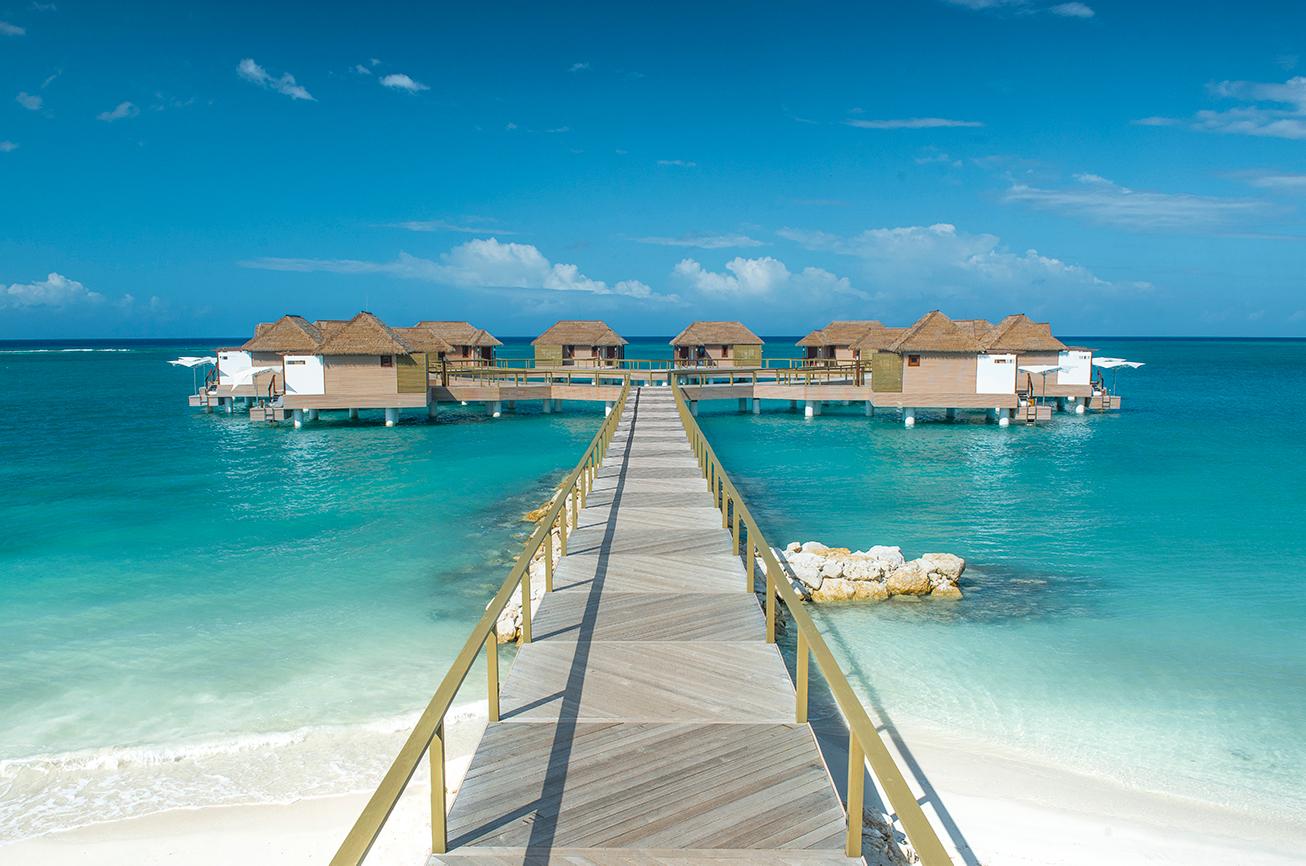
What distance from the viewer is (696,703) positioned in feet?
20.9

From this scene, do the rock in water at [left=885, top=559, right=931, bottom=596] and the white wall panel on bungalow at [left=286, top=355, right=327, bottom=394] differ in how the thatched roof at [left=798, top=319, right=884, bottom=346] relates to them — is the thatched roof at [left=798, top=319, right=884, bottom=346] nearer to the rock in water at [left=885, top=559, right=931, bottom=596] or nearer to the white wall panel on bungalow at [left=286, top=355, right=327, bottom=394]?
the white wall panel on bungalow at [left=286, top=355, right=327, bottom=394]

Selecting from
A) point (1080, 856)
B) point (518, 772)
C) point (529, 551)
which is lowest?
point (1080, 856)

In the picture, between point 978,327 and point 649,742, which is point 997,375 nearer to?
point 978,327

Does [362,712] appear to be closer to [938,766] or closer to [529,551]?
[529,551]

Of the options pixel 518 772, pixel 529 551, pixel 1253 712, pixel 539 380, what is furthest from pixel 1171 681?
pixel 539 380

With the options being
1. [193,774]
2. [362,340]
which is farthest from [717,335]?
[193,774]

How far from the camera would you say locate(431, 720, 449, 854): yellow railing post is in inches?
178

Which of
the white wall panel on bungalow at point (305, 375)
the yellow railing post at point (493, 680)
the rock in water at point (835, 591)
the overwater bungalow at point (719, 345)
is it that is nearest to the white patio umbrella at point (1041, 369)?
the overwater bungalow at point (719, 345)

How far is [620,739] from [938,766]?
4.63 meters

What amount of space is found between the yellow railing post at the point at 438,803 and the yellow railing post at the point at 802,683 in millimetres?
2457

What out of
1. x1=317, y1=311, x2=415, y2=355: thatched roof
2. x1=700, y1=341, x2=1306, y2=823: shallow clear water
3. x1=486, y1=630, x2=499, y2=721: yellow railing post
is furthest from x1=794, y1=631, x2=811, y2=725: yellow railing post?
x1=317, y1=311, x2=415, y2=355: thatched roof

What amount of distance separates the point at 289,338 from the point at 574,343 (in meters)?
18.3

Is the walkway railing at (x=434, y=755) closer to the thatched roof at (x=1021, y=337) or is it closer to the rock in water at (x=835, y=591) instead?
the rock in water at (x=835, y=591)

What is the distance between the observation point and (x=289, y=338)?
43438 millimetres
